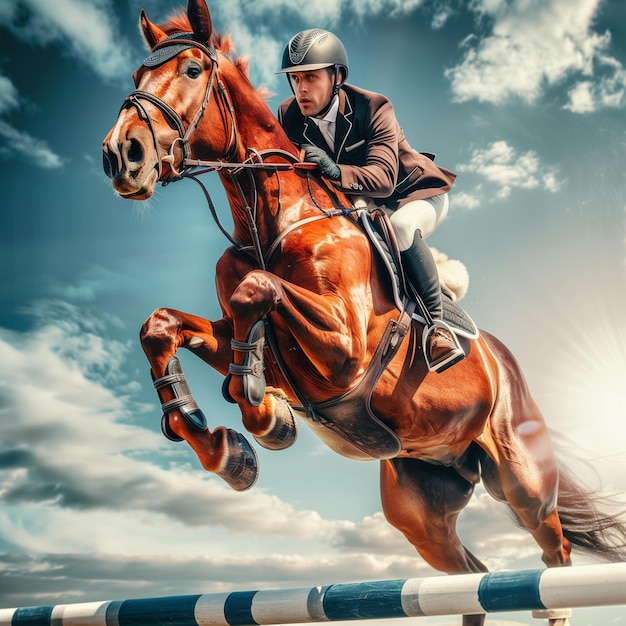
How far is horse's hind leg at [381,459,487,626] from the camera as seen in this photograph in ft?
17.4

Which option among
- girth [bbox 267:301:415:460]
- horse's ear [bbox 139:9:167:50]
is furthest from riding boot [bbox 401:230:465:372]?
horse's ear [bbox 139:9:167:50]

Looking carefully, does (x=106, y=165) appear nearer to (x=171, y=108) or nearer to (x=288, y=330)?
(x=171, y=108)

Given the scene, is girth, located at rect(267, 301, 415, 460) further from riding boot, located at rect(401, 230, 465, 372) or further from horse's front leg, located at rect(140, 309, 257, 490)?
horse's front leg, located at rect(140, 309, 257, 490)

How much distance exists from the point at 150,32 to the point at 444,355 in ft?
7.06

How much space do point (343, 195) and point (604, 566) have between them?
2.34 metres

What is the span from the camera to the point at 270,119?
4.37m

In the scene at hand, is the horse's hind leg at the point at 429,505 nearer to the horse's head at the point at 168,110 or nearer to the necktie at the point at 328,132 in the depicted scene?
the necktie at the point at 328,132

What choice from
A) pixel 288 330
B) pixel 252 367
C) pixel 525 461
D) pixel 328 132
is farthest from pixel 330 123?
pixel 525 461

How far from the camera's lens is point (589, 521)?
5.45 meters

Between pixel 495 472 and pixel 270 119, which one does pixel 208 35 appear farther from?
pixel 495 472

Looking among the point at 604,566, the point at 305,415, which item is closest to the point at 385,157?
the point at 305,415

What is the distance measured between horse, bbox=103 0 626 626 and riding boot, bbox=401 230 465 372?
105 mm

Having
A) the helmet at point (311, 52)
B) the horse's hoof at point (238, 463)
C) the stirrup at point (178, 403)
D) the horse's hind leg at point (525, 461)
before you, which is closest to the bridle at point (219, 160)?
the helmet at point (311, 52)

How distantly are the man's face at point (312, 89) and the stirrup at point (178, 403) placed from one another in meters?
1.47
